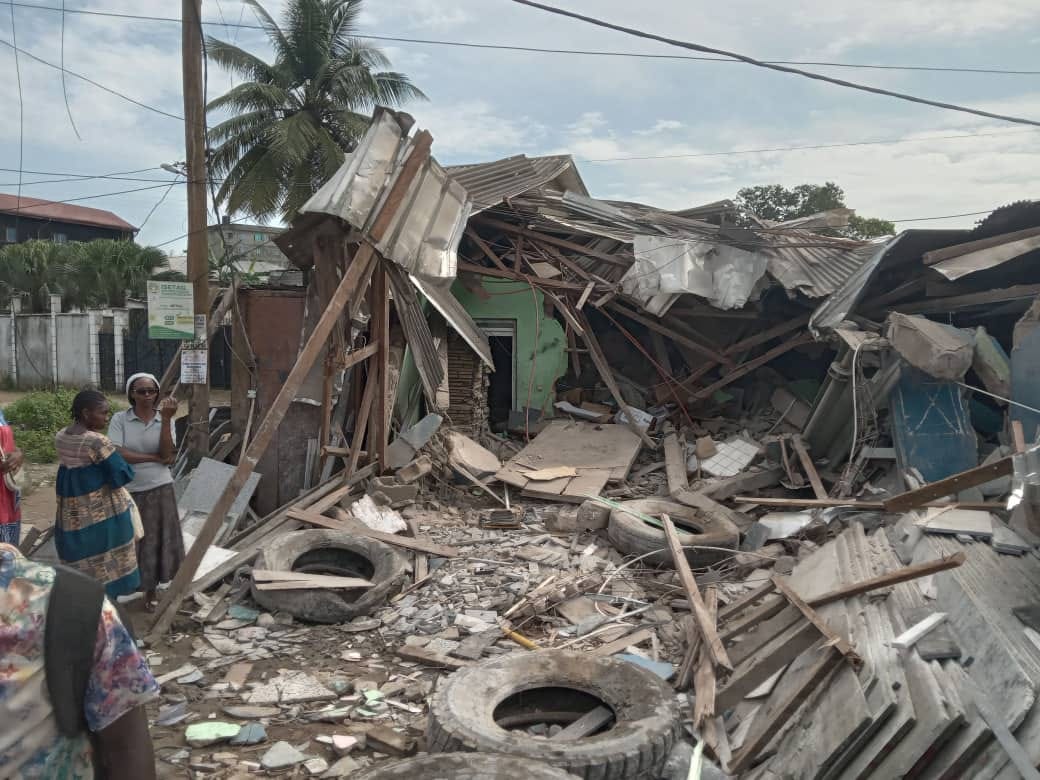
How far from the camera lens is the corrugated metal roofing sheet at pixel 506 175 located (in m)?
12.1

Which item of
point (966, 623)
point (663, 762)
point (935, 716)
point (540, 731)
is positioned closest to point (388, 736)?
point (540, 731)

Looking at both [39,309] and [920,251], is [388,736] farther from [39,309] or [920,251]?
[39,309]

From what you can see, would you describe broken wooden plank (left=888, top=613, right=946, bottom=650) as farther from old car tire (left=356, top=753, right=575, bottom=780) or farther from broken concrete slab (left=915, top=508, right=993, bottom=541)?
old car tire (left=356, top=753, right=575, bottom=780)

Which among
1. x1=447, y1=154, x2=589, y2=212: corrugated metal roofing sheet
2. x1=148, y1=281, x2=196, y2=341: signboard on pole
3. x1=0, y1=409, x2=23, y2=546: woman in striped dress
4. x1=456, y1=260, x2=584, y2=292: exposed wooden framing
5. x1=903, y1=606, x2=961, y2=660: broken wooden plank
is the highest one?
x1=447, y1=154, x2=589, y2=212: corrugated metal roofing sheet

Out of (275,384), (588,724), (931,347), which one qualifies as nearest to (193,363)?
(275,384)

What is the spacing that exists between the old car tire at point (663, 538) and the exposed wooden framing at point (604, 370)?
3.59 metres

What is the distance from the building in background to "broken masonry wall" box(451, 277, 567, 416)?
113ft

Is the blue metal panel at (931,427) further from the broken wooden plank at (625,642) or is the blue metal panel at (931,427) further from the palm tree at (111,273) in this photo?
the palm tree at (111,273)

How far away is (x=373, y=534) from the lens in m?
6.66

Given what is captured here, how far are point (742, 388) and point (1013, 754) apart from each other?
33.3 ft

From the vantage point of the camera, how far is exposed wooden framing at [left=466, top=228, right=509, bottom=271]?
1187 cm

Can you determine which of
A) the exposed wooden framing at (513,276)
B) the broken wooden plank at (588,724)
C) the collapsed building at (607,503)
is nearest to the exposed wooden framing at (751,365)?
the collapsed building at (607,503)

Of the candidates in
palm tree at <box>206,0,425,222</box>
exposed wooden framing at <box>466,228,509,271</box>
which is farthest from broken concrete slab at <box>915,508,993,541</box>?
palm tree at <box>206,0,425,222</box>

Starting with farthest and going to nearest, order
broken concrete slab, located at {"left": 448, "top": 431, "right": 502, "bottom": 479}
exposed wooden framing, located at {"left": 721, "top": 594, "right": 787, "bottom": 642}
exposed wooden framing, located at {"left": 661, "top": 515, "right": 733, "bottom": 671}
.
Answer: broken concrete slab, located at {"left": 448, "top": 431, "right": 502, "bottom": 479}
exposed wooden framing, located at {"left": 721, "top": 594, "right": 787, "bottom": 642}
exposed wooden framing, located at {"left": 661, "top": 515, "right": 733, "bottom": 671}
